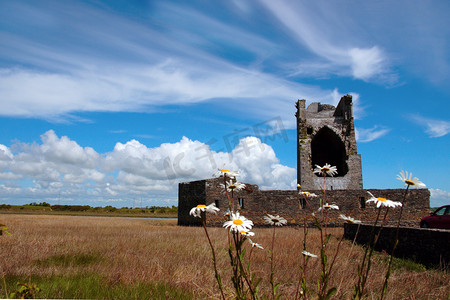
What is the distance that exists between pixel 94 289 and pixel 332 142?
24112 millimetres

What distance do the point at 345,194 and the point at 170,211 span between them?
34.4 meters

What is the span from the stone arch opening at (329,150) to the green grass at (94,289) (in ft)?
70.6

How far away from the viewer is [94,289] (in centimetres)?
410

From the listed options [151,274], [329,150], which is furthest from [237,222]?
[329,150]

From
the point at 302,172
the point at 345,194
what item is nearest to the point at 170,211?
the point at 302,172

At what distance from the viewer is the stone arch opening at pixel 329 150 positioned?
24.2 metres

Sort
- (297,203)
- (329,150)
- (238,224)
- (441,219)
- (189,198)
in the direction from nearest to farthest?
1. (238,224)
2. (441,219)
3. (297,203)
4. (189,198)
5. (329,150)

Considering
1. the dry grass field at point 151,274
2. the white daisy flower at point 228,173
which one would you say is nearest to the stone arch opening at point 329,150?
the dry grass field at point 151,274

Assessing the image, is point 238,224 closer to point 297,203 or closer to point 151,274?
point 151,274

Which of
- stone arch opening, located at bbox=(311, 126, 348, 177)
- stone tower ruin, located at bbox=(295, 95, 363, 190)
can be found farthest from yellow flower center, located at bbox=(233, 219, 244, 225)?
stone arch opening, located at bbox=(311, 126, 348, 177)

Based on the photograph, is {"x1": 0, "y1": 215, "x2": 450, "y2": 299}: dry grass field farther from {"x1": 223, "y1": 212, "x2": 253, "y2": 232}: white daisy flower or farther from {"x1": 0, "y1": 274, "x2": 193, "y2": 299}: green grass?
{"x1": 223, "y1": 212, "x2": 253, "y2": 232}: white daisy flower

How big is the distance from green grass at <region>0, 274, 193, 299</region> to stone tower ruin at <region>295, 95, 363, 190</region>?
19.1 metres

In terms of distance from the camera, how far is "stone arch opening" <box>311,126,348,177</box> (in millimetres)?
24250

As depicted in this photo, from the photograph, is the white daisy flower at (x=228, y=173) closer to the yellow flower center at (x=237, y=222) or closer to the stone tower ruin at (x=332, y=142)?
the yellow flower center at (x=237, y=222)
